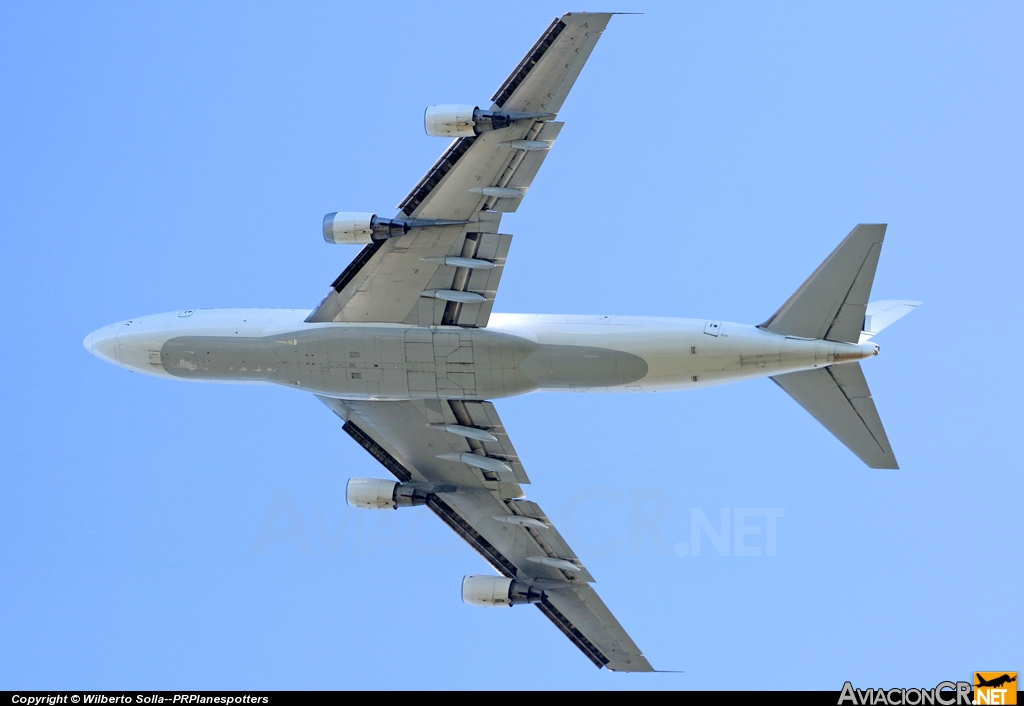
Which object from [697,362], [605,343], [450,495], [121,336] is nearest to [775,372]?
[697,362]

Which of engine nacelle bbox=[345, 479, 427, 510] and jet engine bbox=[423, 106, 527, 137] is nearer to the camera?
jet engine bbox=[423, 106, 527, 137]

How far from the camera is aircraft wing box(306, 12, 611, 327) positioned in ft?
122

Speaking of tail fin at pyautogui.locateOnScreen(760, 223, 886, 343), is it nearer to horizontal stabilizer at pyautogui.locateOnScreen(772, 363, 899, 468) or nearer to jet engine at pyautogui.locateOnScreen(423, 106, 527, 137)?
horizontal stabilizer at pyautogui.locateOnScreen(772, 363, 899, 468)

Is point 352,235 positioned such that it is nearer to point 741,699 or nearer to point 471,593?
point 471,593

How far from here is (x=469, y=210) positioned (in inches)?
1539

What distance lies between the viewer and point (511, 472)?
42.3m

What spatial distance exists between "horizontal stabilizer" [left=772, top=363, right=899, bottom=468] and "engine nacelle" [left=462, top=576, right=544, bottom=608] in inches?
452

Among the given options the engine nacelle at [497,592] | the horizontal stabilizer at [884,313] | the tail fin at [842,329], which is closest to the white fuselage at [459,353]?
the tail fin at [842,329]

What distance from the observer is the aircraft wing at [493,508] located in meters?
42.4

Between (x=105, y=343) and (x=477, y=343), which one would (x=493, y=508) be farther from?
(x=105, y=343)

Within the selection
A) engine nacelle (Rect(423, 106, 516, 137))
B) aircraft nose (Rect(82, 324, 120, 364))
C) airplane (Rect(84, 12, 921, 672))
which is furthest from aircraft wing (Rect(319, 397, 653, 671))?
engine nacelle (Rect(423, 106, 516, 137))

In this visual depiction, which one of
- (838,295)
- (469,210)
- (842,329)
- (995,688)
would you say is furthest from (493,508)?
(995,688)

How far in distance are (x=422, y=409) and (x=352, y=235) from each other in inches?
247

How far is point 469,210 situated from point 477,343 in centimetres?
392
